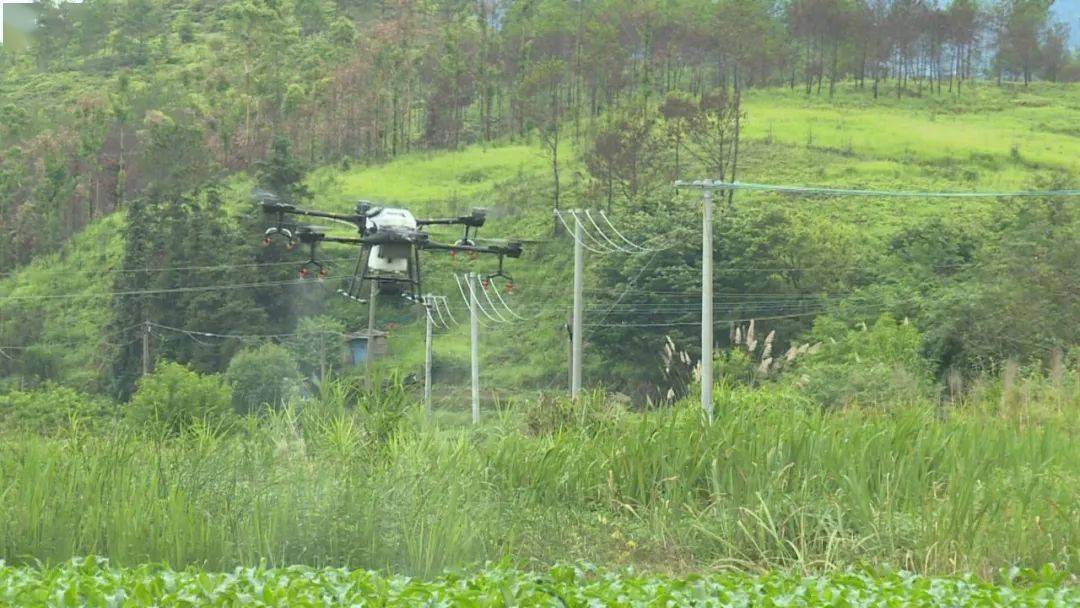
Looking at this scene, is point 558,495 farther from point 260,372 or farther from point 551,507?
point 260,372

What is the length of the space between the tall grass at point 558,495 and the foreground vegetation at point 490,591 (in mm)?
1318

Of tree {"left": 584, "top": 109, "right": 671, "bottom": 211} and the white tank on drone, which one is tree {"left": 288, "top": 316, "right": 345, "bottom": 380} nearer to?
tree {"left": 584, "top": 109, "right": 671, "bottom": 211}

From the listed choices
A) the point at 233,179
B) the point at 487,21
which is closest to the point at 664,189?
the point at 233,179

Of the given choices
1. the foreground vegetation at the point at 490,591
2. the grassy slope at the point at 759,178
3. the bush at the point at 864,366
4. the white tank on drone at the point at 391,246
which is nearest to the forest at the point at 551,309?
the foreground vegetation at the point at 490,591

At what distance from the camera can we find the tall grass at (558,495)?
798 centimetres

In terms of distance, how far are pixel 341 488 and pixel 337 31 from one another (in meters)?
81.1

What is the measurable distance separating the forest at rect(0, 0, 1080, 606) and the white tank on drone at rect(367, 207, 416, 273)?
1669 mm

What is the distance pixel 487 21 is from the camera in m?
90.9

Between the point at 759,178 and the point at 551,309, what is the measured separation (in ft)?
54.8

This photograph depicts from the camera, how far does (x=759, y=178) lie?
61531 millimetres

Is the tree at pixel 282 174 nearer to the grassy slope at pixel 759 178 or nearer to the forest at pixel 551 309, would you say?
the forest at pixel 551 309

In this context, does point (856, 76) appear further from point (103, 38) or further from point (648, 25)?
point (103, 38)

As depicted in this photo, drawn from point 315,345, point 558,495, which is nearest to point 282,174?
point 315,345

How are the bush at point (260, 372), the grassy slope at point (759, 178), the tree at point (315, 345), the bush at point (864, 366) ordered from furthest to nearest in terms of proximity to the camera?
1. the grassy slope at point (759, 178)
2. the tree at point (315, 345)
3. the bush at point (260, 372)
4. the bush at point (864, 366)
